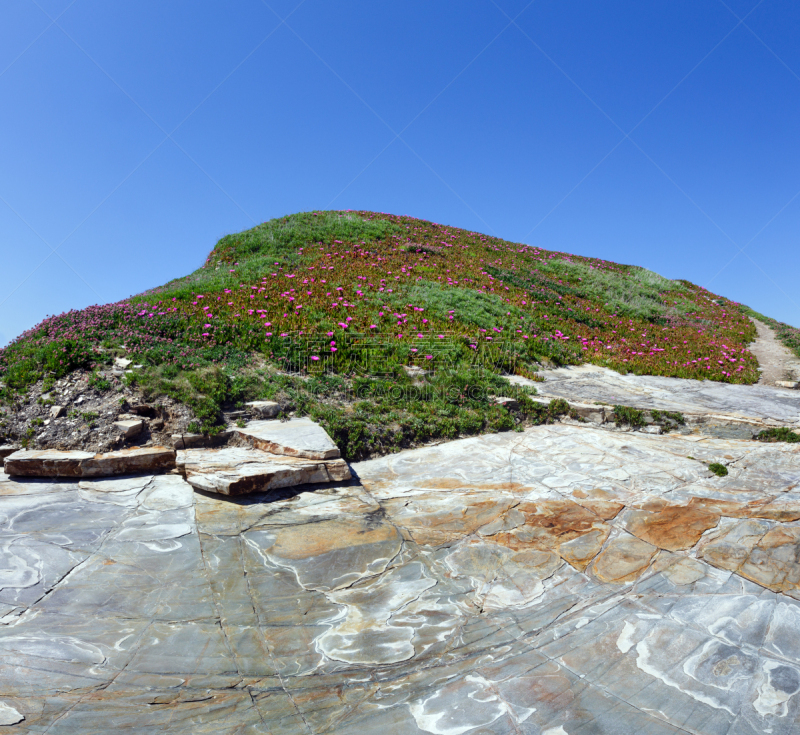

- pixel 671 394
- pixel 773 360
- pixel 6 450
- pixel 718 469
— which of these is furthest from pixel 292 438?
pixel 773 360

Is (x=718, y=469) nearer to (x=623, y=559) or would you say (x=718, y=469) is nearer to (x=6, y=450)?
(x=623, y=559)

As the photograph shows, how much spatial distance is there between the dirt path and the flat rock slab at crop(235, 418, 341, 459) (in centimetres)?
1179

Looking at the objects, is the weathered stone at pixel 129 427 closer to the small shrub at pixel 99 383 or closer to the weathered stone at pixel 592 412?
the small shrub at pixel 99 383

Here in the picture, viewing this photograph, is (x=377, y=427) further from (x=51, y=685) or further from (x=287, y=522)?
(x=51, y=685)

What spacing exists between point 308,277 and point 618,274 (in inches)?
766

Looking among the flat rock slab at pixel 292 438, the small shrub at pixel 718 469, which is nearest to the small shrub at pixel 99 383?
the flat rock slab at pixel 292 438

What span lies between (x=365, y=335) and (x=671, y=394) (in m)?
6.68

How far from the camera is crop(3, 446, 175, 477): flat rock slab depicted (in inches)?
235

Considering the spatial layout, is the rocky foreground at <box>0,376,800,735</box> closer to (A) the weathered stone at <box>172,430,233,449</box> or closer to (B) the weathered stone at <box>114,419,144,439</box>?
(A) the weathered stone at <box>172,430,233,449</box>

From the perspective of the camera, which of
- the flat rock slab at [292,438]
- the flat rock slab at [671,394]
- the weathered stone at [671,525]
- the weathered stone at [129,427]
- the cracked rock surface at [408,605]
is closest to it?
the cracked rock surface at [408,605]

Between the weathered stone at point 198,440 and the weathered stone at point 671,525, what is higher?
the weathered stone at point 198,440

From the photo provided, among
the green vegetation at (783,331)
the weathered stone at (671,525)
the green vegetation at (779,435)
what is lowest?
the weathered stone at (671,525)

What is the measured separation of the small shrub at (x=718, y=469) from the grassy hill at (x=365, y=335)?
3.01 metres

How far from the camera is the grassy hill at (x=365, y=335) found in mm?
8102
